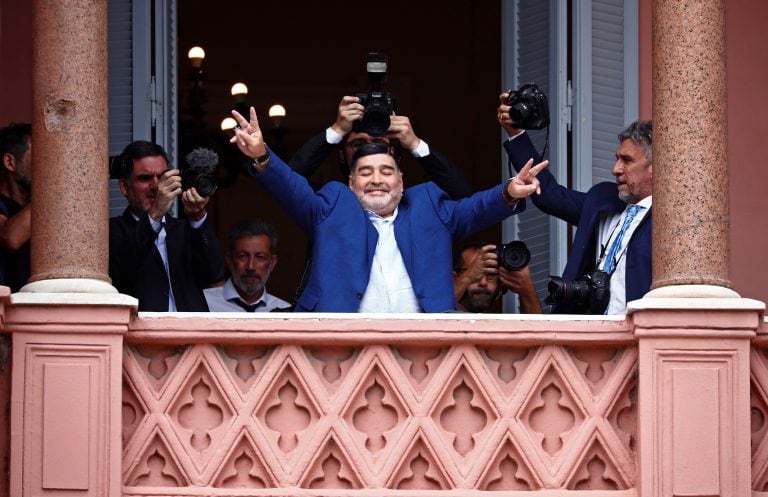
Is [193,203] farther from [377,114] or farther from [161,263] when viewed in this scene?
[377,114]

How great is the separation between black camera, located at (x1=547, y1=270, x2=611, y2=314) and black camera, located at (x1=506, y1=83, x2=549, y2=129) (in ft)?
2.82

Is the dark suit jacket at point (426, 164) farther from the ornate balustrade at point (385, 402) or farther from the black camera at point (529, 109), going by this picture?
the ornate balustrade at point (385, 402)

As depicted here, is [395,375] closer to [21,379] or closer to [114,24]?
[21,379]

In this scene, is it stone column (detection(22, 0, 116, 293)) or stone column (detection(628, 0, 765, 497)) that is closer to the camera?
stone column (detection(628, 0, 765, 497))

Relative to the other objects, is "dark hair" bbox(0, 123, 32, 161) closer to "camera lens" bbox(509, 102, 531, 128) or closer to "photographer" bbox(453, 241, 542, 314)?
"photographer" bbox(453, 241, 542, 314)

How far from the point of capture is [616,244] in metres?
10.4

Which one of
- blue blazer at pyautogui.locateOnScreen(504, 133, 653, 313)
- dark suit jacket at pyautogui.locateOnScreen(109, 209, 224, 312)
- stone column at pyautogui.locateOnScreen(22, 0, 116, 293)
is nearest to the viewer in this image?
stone column at pyautogui.locateOnScreen(22, 0, 116, 293)

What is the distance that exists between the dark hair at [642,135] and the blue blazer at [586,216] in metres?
0.24

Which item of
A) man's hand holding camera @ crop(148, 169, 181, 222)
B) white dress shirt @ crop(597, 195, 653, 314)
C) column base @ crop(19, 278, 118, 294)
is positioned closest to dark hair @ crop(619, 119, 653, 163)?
white dress shirt @ crop(597, 195, 653, 314)

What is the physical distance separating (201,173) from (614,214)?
6.13 feet

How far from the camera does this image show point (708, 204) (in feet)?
32.2

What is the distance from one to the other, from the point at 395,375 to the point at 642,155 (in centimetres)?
173

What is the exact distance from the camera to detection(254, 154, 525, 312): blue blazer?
33.3 feet

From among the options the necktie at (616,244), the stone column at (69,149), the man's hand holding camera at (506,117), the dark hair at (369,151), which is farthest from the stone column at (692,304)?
the stone column at (69,149)
